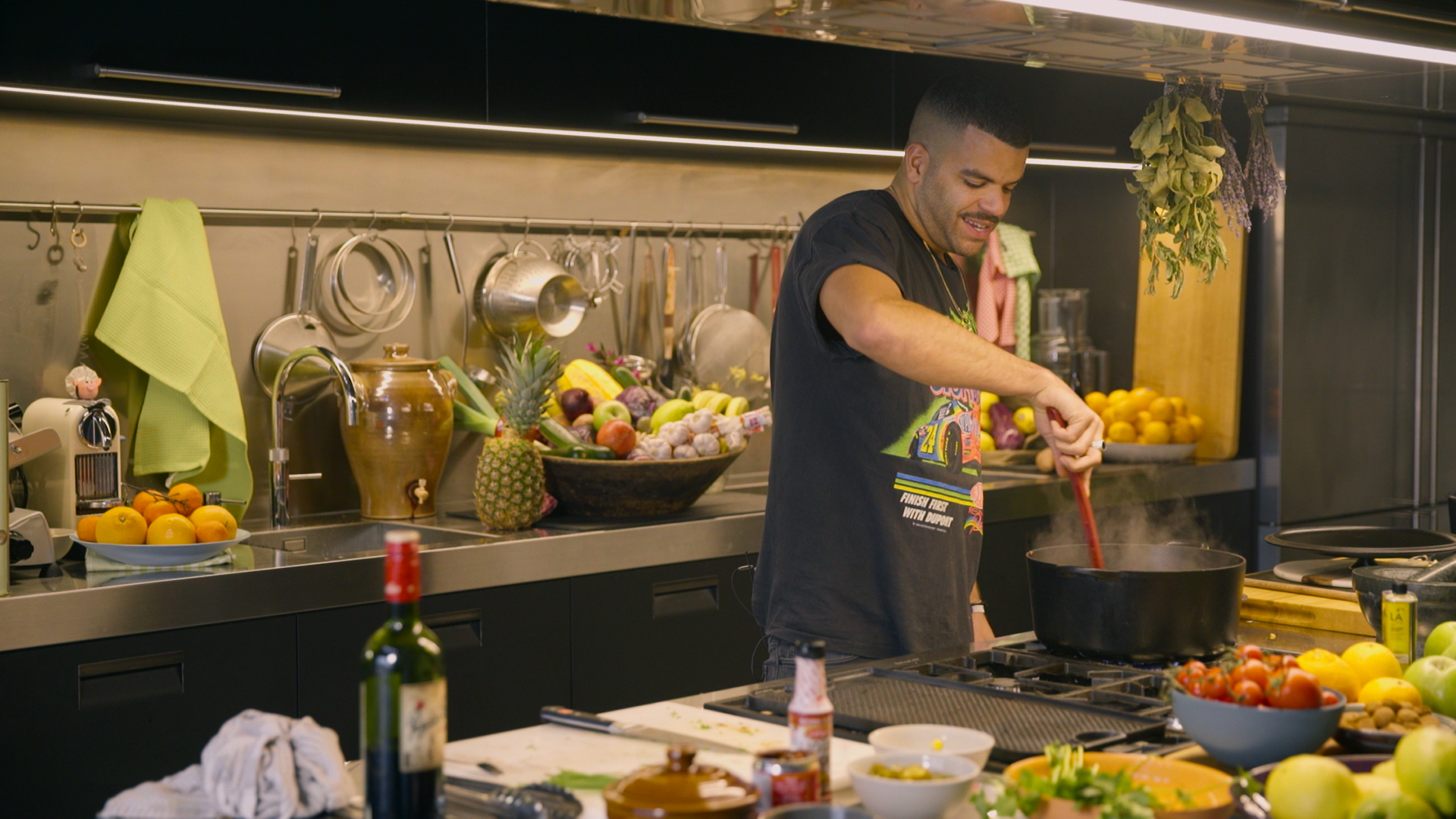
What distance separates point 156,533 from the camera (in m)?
Answer: 2.58

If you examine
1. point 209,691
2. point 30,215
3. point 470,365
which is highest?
point 30,215

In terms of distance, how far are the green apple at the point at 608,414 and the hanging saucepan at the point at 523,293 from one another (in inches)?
13.3

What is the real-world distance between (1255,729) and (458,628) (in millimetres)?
1759

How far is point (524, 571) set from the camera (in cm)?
291

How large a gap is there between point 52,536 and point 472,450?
1.13 meters

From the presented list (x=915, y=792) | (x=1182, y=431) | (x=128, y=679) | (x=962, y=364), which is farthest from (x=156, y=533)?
(x=1182, y=431)

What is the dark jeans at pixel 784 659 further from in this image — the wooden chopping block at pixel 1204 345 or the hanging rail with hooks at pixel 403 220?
the wooden chopping block at pixel 1204 345

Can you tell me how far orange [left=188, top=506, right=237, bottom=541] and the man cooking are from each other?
1.00m

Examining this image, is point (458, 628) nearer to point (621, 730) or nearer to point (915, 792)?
point (621, 730)

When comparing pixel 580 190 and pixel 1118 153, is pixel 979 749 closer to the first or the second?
pixel 580 190

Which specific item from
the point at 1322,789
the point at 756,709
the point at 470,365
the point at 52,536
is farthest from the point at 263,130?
the point at 1322,789

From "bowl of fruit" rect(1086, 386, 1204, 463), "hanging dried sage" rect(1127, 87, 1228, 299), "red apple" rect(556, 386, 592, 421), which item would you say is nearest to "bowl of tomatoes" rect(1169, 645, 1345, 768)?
"hanging dried sage" rect(1127, 87, 1228, 299)

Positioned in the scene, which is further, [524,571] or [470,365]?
[470,365]

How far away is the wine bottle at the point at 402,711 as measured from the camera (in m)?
1.16
